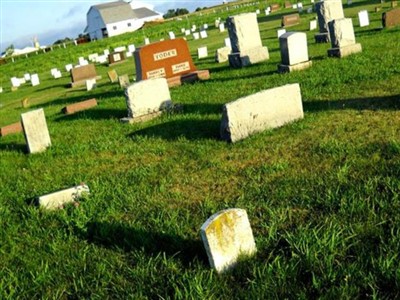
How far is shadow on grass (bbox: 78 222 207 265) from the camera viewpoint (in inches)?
145

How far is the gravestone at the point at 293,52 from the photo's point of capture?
11.8 meters

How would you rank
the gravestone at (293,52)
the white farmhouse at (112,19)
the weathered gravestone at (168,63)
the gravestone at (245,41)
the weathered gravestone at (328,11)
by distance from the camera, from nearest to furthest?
the gravestone at (293,52) < the weathered gravestone at (168,63) < the gravestone at (245,41) < the weathered gravestone at (328,11) < the white farmhouse at (112,19)

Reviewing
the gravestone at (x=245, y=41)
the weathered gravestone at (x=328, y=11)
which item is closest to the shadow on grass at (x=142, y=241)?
the gravestone at (x=245, y=41)

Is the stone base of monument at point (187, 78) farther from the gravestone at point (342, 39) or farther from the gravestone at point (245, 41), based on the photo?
the gravestone at point (342, 39)

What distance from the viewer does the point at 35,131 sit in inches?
347

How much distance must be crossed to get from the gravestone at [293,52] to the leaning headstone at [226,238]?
368 inches

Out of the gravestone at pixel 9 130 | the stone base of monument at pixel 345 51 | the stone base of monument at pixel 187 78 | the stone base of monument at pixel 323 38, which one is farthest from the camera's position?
the stone base of monument at pixel 323 38

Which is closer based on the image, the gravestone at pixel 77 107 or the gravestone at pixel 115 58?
the gravestone at pixel 77 107

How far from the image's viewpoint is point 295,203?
4.20 meters

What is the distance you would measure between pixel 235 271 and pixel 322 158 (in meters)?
2.54

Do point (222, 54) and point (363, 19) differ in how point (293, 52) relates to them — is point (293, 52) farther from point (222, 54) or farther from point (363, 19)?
point (363, 19)

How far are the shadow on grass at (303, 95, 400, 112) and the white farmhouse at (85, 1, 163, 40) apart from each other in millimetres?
83742

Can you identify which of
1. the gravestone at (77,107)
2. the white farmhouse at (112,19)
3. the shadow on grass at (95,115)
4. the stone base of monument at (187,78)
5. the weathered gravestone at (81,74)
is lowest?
the shadow on grass at (95,115)

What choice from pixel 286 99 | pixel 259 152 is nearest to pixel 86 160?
Answer: pixel 259 152
